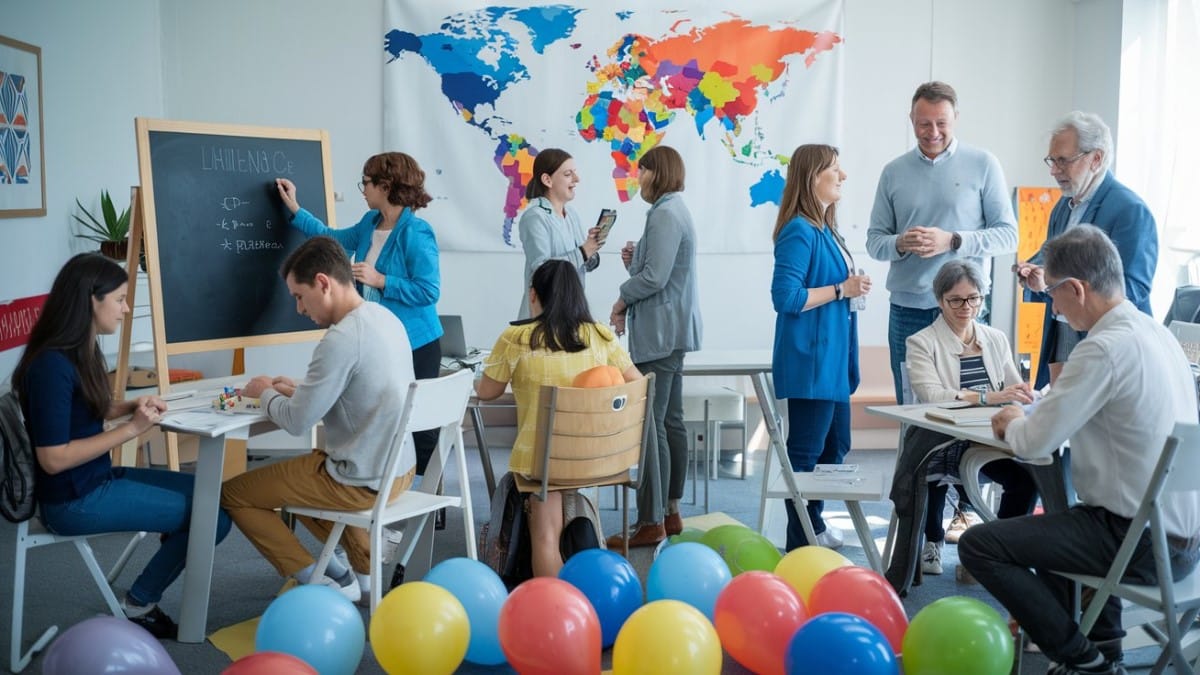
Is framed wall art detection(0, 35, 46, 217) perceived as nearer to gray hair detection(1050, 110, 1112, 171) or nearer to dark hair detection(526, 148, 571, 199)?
dark hair detection(526, 148, 571, 199)

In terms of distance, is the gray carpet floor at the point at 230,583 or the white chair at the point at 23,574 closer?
the white chair at the point at 23,574

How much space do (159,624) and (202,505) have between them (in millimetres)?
404

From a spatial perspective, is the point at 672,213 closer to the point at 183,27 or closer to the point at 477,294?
the point at 477,294

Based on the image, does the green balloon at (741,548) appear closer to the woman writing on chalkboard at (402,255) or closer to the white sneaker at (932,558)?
the white sneaker at (932,558)

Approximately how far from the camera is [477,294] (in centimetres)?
621

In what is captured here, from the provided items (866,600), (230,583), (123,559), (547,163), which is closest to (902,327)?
(547,163)

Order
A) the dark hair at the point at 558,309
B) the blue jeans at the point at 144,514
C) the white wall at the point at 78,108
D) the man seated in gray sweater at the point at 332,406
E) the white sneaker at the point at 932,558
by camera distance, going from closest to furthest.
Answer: the blue jeans at the point at 144,514 → the man seated in gray sweater at the point at 332,406 → the dark hair at the point at 558,309 → the white sneaker at the point at 932,558 → the white wall at the point at 78,108

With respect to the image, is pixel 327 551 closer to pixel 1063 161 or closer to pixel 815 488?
pixel 815 488

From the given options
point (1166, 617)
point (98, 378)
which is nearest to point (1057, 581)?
point (1166, 617)

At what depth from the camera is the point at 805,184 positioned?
12.6ft

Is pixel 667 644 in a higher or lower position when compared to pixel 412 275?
lower

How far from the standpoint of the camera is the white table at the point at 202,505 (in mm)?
3121

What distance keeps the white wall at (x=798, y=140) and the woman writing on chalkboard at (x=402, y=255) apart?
1963 millimetres

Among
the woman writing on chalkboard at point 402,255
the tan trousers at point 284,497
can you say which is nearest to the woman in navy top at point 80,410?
the tan trousers at point 284,497
